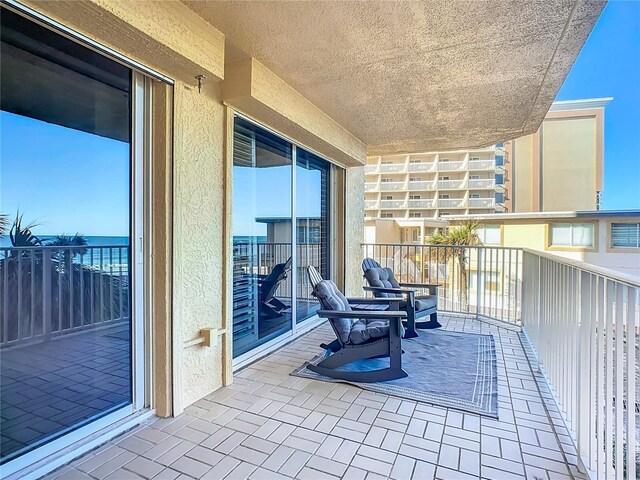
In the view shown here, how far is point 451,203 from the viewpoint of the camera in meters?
34.5

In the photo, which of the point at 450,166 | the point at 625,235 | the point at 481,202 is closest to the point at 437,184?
the point at 450,166

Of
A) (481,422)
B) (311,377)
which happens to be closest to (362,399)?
(311,377)

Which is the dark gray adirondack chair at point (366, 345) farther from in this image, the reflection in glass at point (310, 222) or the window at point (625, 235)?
the window at point (625, 235)

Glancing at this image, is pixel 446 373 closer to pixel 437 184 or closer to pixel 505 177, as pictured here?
pixel 505 177

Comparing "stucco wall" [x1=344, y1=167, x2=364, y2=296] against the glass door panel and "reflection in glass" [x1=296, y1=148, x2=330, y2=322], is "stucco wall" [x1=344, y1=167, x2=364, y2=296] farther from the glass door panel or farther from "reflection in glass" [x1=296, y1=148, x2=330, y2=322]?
the glass door panel

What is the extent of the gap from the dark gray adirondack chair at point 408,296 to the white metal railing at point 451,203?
31.9m

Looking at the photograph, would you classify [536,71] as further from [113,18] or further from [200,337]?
[200,337]

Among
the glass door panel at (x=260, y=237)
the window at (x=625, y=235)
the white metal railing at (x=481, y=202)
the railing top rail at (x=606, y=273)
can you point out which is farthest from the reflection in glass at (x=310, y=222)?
the white metal railing at (x=481, y=202)

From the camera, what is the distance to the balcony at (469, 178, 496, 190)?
1256 inches

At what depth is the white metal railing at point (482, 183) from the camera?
31905 mm

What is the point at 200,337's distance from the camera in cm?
259

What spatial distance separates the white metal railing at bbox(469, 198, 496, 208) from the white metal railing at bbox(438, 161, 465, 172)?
3529mm

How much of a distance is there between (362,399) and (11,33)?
3056mm

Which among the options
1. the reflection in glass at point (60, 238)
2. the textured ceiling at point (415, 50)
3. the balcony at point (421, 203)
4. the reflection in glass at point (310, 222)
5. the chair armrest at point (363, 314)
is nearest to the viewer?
the reflection in glass at point (60, 238)
